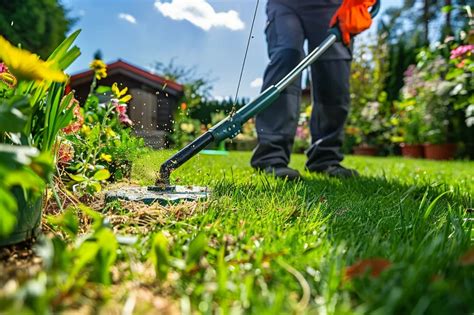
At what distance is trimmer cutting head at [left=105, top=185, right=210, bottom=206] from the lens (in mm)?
1403

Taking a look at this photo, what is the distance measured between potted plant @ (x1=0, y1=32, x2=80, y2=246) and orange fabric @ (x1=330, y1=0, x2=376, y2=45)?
167 centimetres

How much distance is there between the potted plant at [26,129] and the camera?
25.7 inches

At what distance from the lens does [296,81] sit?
2.69 meters

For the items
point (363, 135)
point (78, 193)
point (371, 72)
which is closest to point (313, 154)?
point (78, 193)

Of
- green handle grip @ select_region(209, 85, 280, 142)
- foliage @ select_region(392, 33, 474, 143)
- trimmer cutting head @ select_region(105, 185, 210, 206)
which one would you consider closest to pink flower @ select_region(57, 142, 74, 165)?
trimmer cutting head @ select_region(105, 185, 210, 206)

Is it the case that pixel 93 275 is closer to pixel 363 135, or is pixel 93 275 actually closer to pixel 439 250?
pixel 439 250

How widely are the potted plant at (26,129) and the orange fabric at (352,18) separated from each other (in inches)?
65.6

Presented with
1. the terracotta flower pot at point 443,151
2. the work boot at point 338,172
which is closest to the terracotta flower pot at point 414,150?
the terracotta flower pot at point 443,151

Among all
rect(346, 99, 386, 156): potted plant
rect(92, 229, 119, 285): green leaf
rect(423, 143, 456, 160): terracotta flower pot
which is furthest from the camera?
rect(346, 99, 386, 156): potted plant

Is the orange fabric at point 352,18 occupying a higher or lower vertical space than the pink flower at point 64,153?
higher

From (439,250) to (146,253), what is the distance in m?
0.63

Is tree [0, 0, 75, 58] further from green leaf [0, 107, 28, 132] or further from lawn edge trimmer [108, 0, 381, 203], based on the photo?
green leaf [0, 107, 28, 132]

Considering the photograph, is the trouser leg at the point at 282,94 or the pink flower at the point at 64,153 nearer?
the pink flower at the point at 64,153

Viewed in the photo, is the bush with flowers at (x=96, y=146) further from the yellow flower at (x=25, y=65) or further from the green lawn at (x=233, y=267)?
the yellow flower at (x=25, y=65)
